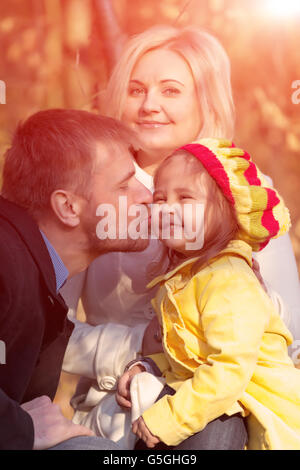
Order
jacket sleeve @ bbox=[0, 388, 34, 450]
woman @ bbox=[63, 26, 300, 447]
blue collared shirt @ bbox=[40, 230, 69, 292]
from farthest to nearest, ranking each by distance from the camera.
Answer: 1. woman @ bbox=[63, 26, 300, 447]
2. blue collared shirt @ bbox=[40, 230, 69, 292]
3. jacket sleeve @ bbox=[0, 388, 34, 450]

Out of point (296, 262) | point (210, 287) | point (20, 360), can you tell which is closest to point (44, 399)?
point (20, 360)

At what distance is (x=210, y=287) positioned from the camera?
4.07 ft

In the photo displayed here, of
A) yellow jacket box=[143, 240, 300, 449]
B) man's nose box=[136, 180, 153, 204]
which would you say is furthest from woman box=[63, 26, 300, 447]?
yellow jacket box=[143, 240, 300, 449]

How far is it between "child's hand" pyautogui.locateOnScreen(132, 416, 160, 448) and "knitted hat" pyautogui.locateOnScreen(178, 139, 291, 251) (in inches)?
16.7

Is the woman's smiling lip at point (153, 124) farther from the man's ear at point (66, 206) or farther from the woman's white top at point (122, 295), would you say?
the man's ear at point (66, 206)

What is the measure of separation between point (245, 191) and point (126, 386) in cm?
48

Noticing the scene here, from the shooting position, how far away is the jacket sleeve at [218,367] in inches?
46.5

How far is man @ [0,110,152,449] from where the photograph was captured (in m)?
1.32

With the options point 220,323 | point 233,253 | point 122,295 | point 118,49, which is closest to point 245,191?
point 233,253

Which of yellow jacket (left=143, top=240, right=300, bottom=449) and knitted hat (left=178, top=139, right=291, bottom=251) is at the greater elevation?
knitted hat (left=178, top=139, right=291, bottom=251)

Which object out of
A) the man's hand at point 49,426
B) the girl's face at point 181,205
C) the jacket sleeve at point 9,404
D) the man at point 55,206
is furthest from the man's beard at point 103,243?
the man's hand at point 49,426

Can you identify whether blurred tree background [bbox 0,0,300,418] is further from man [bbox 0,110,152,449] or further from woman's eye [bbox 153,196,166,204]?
woman's eye [bbox 153,196,166,204]

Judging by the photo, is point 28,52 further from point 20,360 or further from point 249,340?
point 249,340
